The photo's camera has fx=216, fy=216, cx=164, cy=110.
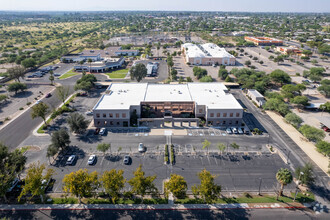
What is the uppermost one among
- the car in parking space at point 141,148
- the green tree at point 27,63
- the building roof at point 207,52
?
the building roof at point 207,52

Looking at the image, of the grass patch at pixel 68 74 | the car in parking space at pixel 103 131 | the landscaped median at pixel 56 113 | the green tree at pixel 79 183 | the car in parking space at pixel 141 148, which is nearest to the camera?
the green tree at pixel 79 183

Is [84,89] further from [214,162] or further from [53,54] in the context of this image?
[53,54]

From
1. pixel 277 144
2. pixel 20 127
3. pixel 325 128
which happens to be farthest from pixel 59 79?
pixel 325 128

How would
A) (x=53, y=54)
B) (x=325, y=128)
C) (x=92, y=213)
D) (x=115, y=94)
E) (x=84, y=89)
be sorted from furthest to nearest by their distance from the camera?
1. (x=53, y=54)
2. (x=84, y=89)
3. (x=115, y=94)
4. (x=325, y=128)
5. (x=92, y=213)

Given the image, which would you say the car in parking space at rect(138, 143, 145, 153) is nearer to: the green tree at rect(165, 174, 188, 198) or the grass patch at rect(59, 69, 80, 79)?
the green tree at rect(165, 174, 188, 198)

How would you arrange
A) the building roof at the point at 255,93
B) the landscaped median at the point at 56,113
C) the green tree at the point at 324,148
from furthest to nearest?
the building roof at the point at 255,93
the landscaped median at the point at 56,113
the green tree at the point at 324,148

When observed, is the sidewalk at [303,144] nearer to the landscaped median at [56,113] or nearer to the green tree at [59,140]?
the green tree at [59,140]

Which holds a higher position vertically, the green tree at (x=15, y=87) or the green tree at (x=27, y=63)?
the green tree at (x=27, y=63)

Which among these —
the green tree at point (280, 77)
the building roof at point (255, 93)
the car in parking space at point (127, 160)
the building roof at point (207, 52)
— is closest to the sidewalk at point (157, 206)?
the car in parking space at point (127, 160)
